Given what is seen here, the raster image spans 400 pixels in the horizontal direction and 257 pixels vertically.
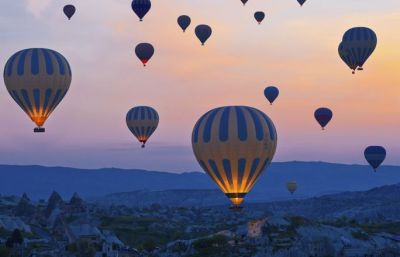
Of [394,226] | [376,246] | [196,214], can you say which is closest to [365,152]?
[394,226]

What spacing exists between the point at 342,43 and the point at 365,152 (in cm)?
2849

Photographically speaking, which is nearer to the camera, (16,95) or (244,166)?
(244,166)

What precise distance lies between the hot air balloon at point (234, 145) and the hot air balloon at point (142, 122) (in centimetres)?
4478

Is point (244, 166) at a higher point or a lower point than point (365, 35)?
lower

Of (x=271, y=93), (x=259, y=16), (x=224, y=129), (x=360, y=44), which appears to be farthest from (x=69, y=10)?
(x=224, y=129)

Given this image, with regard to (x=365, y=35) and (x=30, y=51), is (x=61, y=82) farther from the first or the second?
(x=365, y=35)

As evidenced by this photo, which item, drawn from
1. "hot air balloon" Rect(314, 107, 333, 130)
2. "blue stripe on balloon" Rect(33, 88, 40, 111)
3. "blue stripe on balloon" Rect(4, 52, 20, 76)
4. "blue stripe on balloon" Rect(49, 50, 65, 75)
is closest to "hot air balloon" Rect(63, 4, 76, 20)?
"blue stripe on balloon" Rect(49, 50, 65, 75)

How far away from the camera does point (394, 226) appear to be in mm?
127062

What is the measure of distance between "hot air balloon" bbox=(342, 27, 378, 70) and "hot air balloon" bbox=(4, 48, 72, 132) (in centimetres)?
3482

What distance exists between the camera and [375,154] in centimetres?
12619

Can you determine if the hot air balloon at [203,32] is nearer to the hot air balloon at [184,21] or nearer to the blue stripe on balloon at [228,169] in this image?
the hot air balloon at [184,21]

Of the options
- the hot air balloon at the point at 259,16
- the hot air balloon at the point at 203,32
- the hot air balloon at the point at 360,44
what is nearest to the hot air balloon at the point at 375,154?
the hot air balloon at the point at 259,16

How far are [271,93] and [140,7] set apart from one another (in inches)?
1030

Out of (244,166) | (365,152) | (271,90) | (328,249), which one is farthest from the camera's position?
(365,152)
